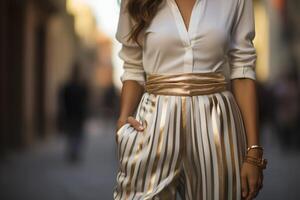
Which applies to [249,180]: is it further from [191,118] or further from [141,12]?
[141,12]

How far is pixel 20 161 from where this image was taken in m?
15.3

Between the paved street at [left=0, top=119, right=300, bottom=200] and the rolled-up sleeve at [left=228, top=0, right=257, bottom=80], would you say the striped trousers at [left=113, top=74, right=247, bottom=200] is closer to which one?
the rolled-up sleeve at [left=228, top=0, right=257, bottom=80]

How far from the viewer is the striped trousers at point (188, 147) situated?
260 cm

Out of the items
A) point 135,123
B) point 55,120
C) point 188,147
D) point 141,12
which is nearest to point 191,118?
point 188,147

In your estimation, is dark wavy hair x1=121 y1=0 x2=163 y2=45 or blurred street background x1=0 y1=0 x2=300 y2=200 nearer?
dark wavy hair x1=121 y1=0 x2=163 y2=45

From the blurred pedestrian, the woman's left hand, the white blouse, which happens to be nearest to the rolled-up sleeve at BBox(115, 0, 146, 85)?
the white blouse

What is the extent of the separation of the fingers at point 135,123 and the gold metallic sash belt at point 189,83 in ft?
0.42

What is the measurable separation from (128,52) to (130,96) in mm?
169

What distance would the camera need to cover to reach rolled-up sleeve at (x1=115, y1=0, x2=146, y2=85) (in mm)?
2830

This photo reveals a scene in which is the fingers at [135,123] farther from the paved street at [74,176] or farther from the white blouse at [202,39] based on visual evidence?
the paved street at [74,176]

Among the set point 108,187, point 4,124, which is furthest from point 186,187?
point 4,124

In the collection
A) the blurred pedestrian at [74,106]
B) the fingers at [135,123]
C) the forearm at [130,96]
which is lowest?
the blurred pedestrian at [74,106]

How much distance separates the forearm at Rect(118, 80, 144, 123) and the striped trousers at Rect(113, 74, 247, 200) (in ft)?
0.79

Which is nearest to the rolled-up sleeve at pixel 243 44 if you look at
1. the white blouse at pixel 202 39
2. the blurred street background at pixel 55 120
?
the white blouse at pixel 202 39
